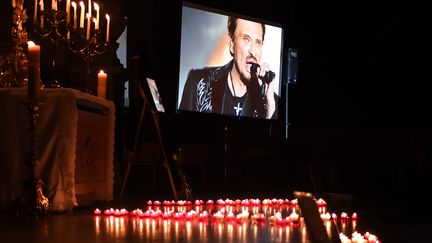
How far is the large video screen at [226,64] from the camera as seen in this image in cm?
856

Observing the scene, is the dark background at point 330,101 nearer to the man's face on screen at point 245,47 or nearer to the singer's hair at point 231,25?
the singer's hair at point 231,25

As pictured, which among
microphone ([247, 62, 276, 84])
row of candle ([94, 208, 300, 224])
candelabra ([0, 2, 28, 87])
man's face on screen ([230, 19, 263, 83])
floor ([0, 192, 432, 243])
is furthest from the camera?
microphone ([247, 62, 276, 84])

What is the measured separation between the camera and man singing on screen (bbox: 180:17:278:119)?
862cm

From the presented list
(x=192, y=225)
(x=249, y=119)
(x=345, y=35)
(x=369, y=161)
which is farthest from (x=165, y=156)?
(x=345, y=35)

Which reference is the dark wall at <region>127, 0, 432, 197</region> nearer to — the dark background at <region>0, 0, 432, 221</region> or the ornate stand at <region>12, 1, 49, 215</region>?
the dark background at <region>0, 0, 432, 221</region>

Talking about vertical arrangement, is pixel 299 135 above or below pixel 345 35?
below

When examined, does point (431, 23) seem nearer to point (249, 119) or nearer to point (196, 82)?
point (249, 119)

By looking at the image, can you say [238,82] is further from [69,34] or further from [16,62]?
[16,62]

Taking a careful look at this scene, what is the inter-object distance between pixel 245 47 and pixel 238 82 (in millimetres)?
530

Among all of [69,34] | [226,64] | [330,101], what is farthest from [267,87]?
[69,34]

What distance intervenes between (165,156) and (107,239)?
2.73m

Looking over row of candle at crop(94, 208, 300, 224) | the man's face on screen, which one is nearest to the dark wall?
the man's face on screen

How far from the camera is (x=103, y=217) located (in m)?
4.03

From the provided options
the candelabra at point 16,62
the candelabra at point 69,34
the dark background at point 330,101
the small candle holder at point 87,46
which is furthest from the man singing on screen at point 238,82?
the candelabra at point 16,62
